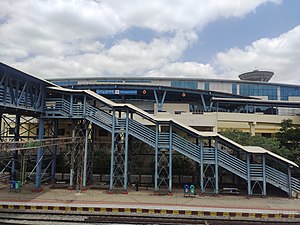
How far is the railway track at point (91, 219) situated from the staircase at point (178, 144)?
20.4 ft

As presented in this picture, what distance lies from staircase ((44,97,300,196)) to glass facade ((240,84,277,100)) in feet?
128

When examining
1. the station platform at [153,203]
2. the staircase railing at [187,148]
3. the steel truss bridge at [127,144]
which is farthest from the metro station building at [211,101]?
the station platform at [153,203]

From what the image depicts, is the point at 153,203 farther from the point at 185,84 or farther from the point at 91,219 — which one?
the point at 185,84

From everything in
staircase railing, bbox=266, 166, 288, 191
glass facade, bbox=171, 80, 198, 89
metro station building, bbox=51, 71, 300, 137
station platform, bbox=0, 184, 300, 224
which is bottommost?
station platform, bbox=0, 184, 300, 224

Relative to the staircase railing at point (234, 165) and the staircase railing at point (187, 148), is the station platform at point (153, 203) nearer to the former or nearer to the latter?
the staircase railing at point (234, 165)

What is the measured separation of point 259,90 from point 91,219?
5186cm

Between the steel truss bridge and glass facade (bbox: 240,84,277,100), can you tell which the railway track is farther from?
glass facade (bbox: 240,84,277,100)

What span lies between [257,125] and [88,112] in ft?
81.2

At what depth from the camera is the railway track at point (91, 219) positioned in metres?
13.5

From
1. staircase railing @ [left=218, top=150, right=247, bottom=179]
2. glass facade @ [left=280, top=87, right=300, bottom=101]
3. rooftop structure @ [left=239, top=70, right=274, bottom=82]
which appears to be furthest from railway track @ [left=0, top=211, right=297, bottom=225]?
rooftop structure @ [left=239, top=70, right=274, bottom=82]

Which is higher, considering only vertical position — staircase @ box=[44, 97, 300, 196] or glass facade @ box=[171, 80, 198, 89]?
glass facade @ box=[171, 80, 198, 89]

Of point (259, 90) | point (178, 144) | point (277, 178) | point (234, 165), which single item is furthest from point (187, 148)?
point (259, 90)

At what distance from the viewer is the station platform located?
14.7m

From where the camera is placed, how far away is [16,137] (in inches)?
832
